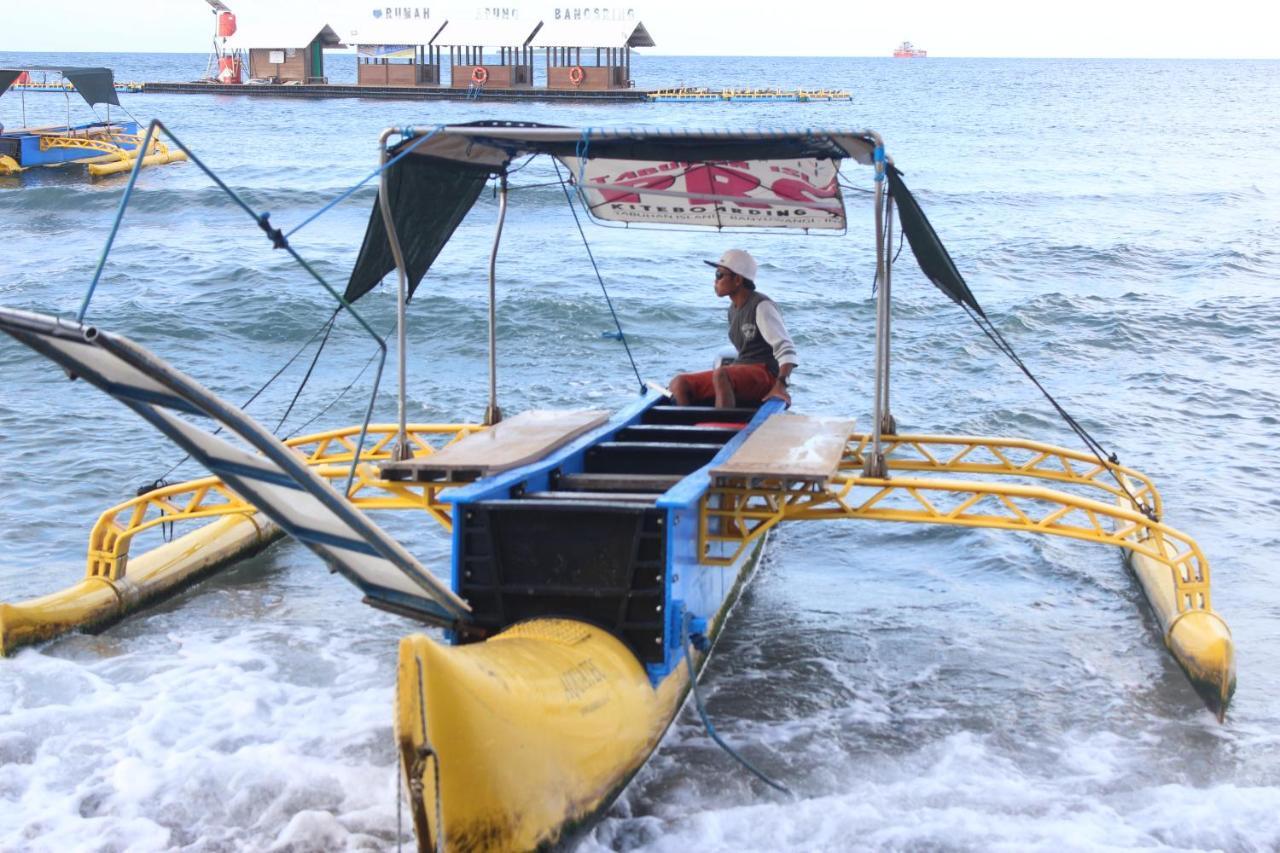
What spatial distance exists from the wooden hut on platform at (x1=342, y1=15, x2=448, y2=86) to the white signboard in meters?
69.5

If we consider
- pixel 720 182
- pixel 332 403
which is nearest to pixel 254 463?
pixel 720 182

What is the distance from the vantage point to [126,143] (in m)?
45.1

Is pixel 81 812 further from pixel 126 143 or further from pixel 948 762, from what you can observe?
pixel 126 143

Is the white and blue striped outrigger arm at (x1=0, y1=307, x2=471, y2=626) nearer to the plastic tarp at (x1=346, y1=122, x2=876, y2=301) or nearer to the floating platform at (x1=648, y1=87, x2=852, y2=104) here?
the plastic tarp at (x1=346, y1=122, x2=876, y2=301)

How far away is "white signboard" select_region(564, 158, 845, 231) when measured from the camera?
10023 mm

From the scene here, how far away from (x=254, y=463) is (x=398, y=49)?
80.9 meters

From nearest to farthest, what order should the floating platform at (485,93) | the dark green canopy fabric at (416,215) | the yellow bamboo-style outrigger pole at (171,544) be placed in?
the yellow bamboo-style outrigger pole at (171,544)
the dark green canopy fabric at (416,215)
the floating platform at (485,93)

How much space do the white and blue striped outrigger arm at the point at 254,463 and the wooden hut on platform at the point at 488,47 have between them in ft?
233

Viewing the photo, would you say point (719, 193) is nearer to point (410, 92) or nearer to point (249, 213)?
point (249, 213)

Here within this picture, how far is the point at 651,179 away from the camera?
1083cm

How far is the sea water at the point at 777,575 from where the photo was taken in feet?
24.0

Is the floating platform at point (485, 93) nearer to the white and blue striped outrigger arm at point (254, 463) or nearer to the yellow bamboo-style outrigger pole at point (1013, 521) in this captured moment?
the yellow bamboo-style outrigger pole at point (1013, 521)

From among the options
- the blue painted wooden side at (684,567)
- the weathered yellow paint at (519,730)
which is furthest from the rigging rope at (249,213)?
the blue painted wooden side at (684,567)

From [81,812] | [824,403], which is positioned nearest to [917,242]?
[81,812]
